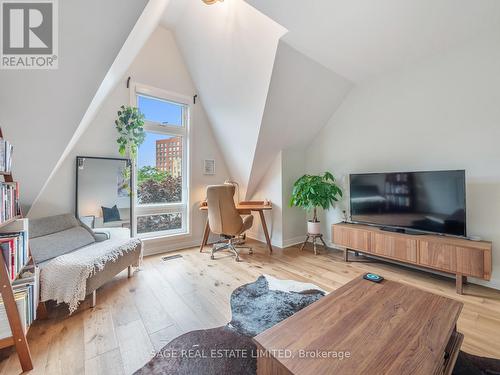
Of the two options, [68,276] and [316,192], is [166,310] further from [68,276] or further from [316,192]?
[316,192]

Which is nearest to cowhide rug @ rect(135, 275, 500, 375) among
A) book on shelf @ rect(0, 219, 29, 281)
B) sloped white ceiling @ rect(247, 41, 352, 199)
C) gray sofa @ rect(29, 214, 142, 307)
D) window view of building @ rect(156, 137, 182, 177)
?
gray sofa @ rect(29, 214, 142, 307)

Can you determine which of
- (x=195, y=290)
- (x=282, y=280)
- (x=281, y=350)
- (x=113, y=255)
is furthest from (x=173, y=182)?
Answer: (x=281, y=350)

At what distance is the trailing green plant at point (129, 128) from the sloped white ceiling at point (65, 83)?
2.96 feet

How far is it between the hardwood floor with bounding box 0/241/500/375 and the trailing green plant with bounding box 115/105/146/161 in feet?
5.27

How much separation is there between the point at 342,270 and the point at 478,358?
138 centimetres

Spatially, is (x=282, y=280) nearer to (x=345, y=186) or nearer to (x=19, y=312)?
(x=345, y=186)

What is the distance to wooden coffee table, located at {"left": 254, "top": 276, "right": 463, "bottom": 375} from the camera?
0.81m

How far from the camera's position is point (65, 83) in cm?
160

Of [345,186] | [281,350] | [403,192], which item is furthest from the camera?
[345,186]

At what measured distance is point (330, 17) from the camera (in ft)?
6.58

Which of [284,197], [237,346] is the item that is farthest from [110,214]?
[284,197]

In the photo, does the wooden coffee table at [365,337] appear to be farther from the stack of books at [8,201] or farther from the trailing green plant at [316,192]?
the trailing green plant at [316,192]
